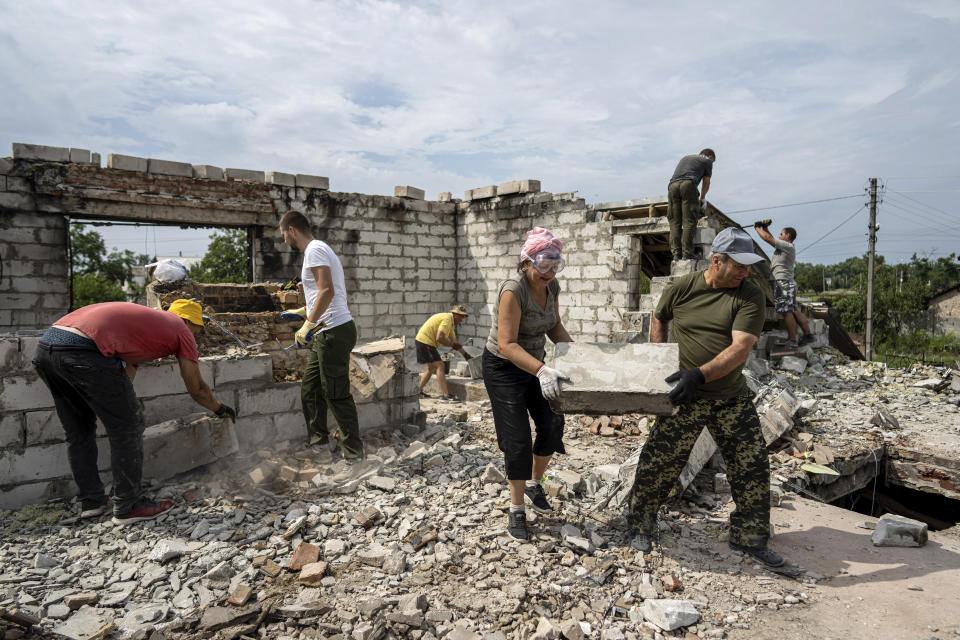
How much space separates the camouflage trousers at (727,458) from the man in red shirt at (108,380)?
2.93 m

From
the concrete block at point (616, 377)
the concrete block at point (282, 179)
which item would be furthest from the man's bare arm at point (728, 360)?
the concrete block at point (282, 179)

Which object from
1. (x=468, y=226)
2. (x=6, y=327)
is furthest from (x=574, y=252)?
(x=6, y=327)

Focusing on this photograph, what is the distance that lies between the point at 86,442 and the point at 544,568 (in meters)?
2.89

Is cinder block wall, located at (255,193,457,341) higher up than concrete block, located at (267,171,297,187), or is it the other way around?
concrete block, located at (267,171,297,187)

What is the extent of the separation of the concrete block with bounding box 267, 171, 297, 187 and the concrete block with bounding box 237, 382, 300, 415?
549 centimetres

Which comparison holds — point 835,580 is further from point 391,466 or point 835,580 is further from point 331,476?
point 331,476

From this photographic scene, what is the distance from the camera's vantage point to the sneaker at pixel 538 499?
3459 mm

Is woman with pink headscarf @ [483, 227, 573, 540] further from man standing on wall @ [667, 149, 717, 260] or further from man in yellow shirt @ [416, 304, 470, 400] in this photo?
man standing on wall @ [667, 149, 717, 260]

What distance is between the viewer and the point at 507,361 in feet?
10.00

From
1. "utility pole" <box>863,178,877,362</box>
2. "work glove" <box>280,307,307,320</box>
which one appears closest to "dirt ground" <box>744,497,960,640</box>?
"work glove" <box>280,307,307,320</box>

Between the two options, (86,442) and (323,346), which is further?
(323,346)

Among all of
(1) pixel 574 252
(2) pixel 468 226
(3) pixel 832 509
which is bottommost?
(3) pixel 832 509

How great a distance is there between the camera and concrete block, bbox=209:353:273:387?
4188 mm

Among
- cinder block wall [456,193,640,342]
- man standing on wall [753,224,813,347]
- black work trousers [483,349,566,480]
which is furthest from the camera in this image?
cinder block wall [456,193,640,342]
